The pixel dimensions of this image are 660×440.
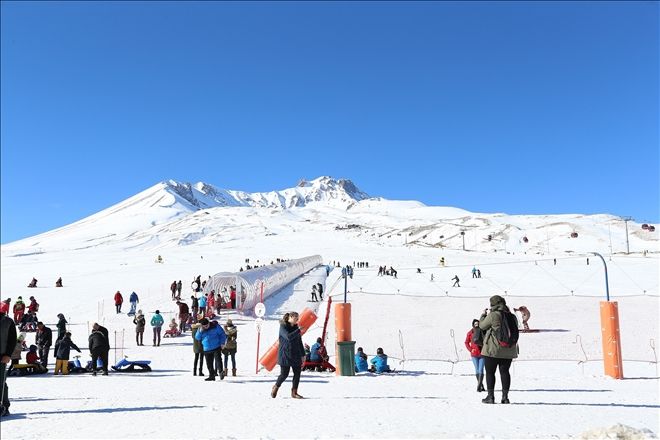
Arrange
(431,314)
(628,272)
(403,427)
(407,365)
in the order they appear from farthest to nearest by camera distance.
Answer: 1. (628,272)
2. (431,314)
3. (407,365)
4. (403,427)

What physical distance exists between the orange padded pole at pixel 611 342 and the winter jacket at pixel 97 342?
10611 mm

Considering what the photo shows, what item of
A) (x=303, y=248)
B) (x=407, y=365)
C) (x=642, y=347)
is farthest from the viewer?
(x=303, y=248)

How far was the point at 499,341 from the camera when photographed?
692 cm

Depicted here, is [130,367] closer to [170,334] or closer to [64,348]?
[64,348]

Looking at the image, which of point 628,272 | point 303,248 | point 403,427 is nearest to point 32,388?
point 403,427

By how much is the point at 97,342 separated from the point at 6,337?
16.5ft

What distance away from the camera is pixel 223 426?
5.54 meters

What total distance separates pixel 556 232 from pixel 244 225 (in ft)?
289

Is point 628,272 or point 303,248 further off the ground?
point 303,248

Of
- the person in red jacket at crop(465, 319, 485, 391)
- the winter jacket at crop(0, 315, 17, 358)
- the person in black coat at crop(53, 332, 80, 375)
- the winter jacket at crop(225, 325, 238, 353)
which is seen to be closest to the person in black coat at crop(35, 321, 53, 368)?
the person in black coat at crop(53, 332, 80, 375)

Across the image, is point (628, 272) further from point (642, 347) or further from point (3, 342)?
point (3, 342)

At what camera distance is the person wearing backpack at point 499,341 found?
22.7 ft

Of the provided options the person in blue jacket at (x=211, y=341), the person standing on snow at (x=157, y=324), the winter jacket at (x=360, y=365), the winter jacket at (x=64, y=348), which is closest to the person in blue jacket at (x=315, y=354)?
the winter jacket at (x=360, y=365)

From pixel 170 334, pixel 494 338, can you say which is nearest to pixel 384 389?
pixel 494 338
